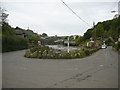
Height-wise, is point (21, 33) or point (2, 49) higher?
point (21, 33)

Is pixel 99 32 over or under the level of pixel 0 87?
over

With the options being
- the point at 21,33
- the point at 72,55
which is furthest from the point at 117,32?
the point at 21,33

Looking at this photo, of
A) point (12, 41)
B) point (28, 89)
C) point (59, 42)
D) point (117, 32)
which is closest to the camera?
point (28, 89)

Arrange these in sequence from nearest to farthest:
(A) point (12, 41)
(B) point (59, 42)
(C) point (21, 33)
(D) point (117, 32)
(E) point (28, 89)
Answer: (E) point (28, 89) → (D) point (117, 32) → (A) point (12, 41) → (C) point (21, 33) → (B) point (59, 42)

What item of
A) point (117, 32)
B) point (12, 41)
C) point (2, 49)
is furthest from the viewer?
point (12, 41)

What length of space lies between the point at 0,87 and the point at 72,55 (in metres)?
15.4

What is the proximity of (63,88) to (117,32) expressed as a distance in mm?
24782

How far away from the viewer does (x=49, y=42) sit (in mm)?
109688

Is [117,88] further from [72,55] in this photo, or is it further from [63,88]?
[72,55]

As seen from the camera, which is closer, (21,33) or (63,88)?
(63,88)

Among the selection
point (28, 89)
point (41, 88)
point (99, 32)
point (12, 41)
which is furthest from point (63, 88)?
point (99, 32)

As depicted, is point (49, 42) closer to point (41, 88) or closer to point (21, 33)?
point (21, 33)

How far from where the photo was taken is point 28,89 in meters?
5.88

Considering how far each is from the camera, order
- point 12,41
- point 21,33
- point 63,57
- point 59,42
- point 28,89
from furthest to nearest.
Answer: point 59,42 → point 21,33 → point 12,41 → point 63,57 → point 28,89
